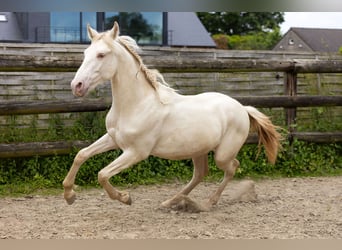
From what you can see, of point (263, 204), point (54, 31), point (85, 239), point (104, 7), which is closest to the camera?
point (104, 7)

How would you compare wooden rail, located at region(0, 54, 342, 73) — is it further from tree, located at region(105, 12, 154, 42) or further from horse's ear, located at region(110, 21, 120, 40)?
tree, located at region(105, 12, 154, 42)

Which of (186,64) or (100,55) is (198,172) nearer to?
(100,55)

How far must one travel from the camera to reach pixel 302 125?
7.64 meters

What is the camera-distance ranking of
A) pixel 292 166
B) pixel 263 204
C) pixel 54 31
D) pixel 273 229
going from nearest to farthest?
pixel 273 229 < pixel 263 204 < pixel 292 166 < pixel 54 31

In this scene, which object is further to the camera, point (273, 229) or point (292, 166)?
point (292, 166)

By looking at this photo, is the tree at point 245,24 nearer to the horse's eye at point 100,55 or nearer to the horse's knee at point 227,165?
the horse's knee at point 227,165

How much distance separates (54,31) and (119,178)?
8.27 meters

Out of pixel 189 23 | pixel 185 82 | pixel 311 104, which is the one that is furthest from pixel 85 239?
pixel 189 23

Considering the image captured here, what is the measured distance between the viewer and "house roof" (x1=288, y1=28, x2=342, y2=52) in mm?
22750

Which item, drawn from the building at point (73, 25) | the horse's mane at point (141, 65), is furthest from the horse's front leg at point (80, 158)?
the building at point (73, 25)

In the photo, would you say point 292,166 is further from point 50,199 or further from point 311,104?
point 50,199

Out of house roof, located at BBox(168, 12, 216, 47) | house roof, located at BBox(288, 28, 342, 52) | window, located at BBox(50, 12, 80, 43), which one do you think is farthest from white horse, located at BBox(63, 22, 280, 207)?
house roof, located at BBox(288, 28, 342, 52)

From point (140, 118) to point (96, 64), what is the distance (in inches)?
23.1

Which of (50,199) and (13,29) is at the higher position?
(13,29)
